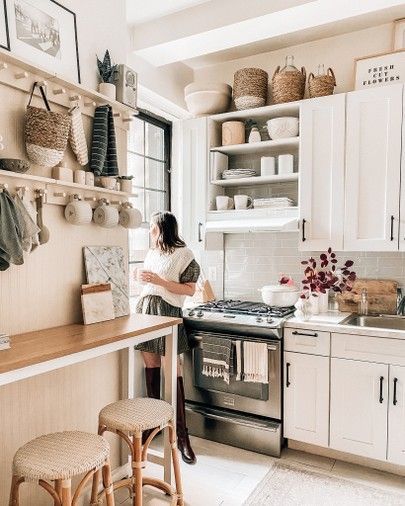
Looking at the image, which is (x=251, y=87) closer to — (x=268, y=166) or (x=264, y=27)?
(x=264, y=27)

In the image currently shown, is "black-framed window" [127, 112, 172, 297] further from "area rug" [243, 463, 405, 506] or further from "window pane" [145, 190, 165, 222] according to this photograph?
"area rug" [243, 463, 405, 506]

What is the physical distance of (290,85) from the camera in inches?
125

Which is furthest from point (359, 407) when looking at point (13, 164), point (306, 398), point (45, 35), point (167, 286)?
point (45, 35)

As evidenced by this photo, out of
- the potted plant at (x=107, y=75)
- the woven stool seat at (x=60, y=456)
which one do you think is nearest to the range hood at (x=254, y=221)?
the potted plant at (x=107, y=75)

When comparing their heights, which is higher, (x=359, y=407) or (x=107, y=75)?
(x=107, y=75)

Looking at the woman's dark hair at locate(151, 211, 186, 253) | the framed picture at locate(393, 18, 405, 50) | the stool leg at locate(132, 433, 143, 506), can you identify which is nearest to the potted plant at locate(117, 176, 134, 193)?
the woman's dark hair at locate(151, 211, 186, 253)

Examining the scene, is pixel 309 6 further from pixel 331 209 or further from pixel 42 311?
pixel 42 311

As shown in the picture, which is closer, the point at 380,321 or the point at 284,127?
the point at 380,321

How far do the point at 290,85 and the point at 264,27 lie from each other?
1.51ft

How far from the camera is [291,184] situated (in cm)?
342

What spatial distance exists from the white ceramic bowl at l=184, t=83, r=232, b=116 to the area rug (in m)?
2.67

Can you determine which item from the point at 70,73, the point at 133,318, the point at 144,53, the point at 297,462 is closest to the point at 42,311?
the point at 133,318

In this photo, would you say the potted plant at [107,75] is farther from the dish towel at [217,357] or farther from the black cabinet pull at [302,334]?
the black cabinet pull at [302,334]

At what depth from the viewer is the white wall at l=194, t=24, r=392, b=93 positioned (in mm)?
3106
